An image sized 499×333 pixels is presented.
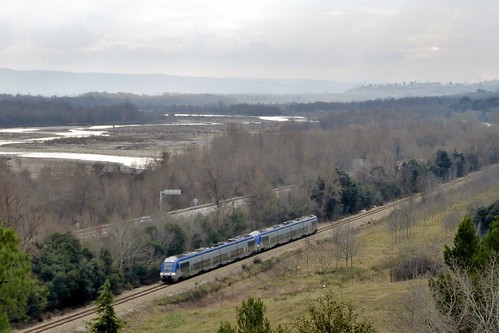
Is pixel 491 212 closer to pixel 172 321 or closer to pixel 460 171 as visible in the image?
pixel 172 321

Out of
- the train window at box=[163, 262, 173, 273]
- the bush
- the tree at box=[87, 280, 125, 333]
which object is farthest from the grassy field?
the tree at box=[87, 280, 125, 333]

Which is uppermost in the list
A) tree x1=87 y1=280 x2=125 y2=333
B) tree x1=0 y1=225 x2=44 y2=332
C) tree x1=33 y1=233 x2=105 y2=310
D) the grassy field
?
tree x1=0 y1=225 x2=44 y2=332

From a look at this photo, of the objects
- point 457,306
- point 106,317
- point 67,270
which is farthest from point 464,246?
point 67,270

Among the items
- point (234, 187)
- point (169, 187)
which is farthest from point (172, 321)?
point (234, 187)

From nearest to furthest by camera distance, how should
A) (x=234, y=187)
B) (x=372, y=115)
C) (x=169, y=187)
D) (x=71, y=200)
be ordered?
(x=71, y=200) → (x=169, y=187) → (x=234, y=187) → (x=372, y=115)

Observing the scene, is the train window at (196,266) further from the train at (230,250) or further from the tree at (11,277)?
the tree at (11,277)

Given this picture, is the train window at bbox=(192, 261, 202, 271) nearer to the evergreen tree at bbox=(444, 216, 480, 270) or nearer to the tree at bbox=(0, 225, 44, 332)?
the evergreen tree at bbox=(444, 216, 480, 270)

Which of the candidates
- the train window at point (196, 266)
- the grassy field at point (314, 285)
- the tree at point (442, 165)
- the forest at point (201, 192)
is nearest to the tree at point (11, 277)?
the forest at point (201, 192)
